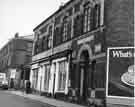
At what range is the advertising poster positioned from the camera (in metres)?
14.3

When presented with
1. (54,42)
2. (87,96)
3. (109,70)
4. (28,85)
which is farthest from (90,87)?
(28,85)

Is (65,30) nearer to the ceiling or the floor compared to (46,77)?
nearer to the ceiling

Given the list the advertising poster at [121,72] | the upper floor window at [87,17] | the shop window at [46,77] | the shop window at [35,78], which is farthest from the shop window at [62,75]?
the advertising poster at [121,72]

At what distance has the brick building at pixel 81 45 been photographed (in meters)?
15.5

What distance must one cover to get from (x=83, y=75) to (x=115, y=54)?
5241 mm

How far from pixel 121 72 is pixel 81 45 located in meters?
5.89

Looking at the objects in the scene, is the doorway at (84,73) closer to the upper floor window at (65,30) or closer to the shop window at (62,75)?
the shop window at (62,75)

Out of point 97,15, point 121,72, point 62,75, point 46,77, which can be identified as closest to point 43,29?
point 46,77

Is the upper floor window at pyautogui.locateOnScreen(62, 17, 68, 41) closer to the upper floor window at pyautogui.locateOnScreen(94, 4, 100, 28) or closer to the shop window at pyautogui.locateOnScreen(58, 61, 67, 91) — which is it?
the shop window at pyautogui.locateOnScreen(58, 61, 67, 91)

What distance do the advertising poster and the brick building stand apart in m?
0.70

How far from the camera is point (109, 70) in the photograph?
49.3ft

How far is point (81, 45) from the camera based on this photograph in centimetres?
1972

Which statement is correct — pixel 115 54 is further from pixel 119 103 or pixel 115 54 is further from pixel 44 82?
pixel 44 82

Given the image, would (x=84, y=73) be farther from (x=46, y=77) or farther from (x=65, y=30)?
(x=46, y=77)
